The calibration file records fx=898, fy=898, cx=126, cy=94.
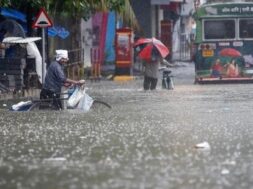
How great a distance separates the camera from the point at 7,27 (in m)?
27.6

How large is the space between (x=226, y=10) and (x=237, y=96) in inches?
333

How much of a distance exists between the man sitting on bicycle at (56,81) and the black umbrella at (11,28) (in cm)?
642

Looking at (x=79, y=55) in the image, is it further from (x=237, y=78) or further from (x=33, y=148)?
(x=33, y=148)

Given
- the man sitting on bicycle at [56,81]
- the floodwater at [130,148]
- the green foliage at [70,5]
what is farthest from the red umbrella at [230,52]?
the man sitting on bicycle at [56,81]

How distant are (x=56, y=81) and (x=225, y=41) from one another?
14630mm

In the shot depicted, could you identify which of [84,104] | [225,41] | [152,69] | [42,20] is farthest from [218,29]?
[84,104]

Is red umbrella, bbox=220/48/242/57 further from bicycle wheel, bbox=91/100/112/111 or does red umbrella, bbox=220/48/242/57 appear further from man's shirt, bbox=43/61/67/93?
man's shirt, bbox=43/61/67/93

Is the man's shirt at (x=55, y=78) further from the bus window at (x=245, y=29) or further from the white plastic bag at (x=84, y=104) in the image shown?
the bus window at (x=245, y=29)

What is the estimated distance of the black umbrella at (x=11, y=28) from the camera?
88.4ft

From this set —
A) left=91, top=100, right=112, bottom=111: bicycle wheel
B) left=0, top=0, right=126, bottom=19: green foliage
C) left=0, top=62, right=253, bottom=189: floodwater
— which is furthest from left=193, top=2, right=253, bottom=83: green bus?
left=91, top=100, right=112, bottom=111: bicycle wheel

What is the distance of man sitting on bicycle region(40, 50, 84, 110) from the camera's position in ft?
66.5

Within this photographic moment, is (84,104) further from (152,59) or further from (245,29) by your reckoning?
(245,29)

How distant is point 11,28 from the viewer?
2733 cm

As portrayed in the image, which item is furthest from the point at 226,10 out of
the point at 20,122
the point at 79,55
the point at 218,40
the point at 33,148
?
the point at 33,148
